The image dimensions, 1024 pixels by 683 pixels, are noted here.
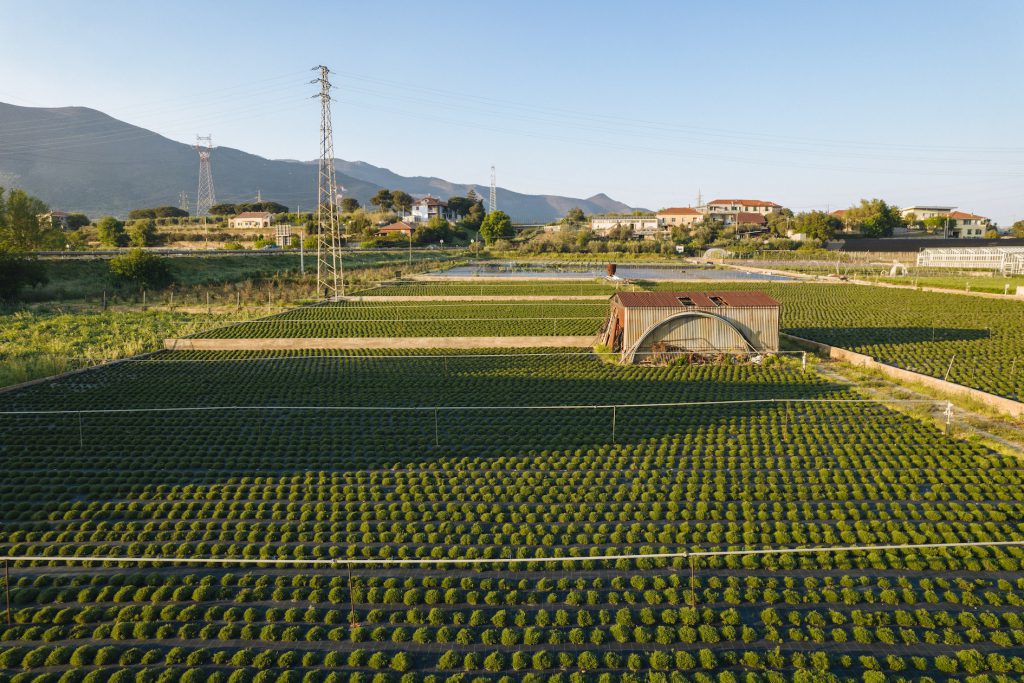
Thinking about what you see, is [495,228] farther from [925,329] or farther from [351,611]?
[351,611]

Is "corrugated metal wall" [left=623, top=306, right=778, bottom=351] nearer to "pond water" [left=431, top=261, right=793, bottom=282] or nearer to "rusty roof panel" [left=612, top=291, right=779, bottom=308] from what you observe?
"rusty roof panel" [left=612, top=291, right=779, bottom=308]

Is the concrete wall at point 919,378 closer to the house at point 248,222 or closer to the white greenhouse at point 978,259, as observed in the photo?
the white greenhouse at point 978,259

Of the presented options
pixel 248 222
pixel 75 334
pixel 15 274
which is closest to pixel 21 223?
pixel 15 274

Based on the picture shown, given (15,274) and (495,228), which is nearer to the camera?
(15,274)

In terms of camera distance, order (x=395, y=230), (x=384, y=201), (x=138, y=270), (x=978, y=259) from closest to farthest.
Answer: (x=138, y=270), (x=978, y=259), (x=395, y=230), (x=384, y=201)

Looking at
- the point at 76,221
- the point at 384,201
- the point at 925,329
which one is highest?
the point at 384,201

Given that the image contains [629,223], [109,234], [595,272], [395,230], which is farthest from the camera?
[629,223]
